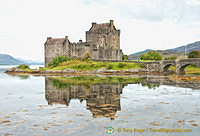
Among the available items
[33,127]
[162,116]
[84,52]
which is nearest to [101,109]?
[162,116]

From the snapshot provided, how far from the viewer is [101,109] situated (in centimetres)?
1438

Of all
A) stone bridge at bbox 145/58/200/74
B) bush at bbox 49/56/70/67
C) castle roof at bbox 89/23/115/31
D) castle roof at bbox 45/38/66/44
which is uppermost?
castle roof at bbox 89/23/115/31

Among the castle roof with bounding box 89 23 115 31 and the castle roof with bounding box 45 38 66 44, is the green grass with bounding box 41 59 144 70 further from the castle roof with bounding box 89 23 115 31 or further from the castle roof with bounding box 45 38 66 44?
the castle roof with bounding box 89 23 115 31

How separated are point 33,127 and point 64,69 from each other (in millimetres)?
48365

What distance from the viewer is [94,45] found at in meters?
70.5

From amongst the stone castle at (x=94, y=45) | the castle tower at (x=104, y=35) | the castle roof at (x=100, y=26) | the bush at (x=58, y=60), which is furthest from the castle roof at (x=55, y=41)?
the castle roof at (x=100, y=26)

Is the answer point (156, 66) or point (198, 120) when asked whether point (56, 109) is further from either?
point (156, 66)

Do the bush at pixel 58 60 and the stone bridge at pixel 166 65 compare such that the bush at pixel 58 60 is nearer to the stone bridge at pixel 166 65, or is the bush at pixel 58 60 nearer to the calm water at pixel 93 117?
the stone bridge at pixel 166 65

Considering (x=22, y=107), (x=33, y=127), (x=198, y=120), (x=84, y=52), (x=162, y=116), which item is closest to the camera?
(x=33, y=127)

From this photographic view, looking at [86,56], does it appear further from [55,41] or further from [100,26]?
[100,26]

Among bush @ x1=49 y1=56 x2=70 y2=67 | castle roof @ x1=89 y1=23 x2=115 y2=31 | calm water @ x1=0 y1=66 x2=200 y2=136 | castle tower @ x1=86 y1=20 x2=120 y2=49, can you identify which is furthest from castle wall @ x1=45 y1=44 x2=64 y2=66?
calm water @ x1=0 y1=66 x2=200 y2=136

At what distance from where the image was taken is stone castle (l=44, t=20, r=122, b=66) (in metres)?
69.6

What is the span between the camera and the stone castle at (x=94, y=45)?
69.6 metres

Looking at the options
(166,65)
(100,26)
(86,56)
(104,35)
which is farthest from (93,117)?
(100,26)
